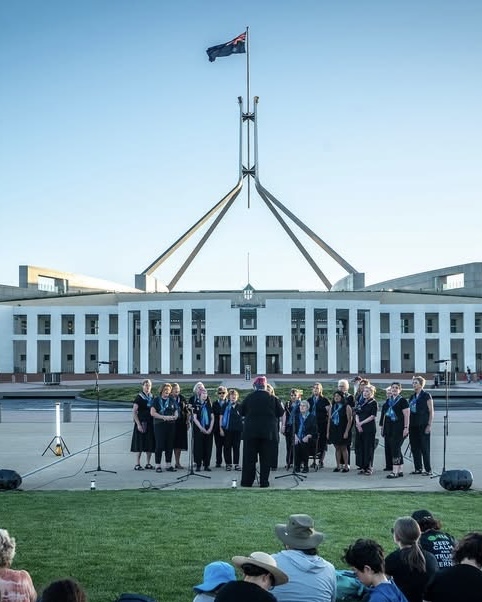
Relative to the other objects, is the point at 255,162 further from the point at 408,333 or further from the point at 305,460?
the point at 305,460

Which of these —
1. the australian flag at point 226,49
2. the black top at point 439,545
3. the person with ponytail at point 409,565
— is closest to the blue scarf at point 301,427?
the black top at point 439,545

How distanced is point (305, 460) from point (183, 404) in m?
2.57

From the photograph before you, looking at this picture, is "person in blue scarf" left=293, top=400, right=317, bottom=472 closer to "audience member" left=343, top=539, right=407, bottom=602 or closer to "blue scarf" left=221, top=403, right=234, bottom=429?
"blue scarf" left=221, top=403, right=234, bottom=429

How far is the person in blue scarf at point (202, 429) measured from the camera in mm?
12992

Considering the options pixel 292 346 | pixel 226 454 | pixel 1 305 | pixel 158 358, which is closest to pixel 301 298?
pixel 292 346

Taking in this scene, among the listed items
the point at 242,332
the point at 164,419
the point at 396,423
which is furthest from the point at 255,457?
the point at 242,332

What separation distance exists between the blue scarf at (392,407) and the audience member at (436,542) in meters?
6.63

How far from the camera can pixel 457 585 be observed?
4188 millimetres

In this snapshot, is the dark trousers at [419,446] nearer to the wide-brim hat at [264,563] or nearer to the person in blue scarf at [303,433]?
the person in blue scarf at [303,433]

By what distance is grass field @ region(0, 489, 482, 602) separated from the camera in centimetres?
614

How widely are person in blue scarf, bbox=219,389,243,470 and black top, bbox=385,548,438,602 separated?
821 centimetres

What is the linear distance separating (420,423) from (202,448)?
161 inches

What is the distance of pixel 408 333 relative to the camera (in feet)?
189

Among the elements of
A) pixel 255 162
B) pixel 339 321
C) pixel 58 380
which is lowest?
pixel 58 380
